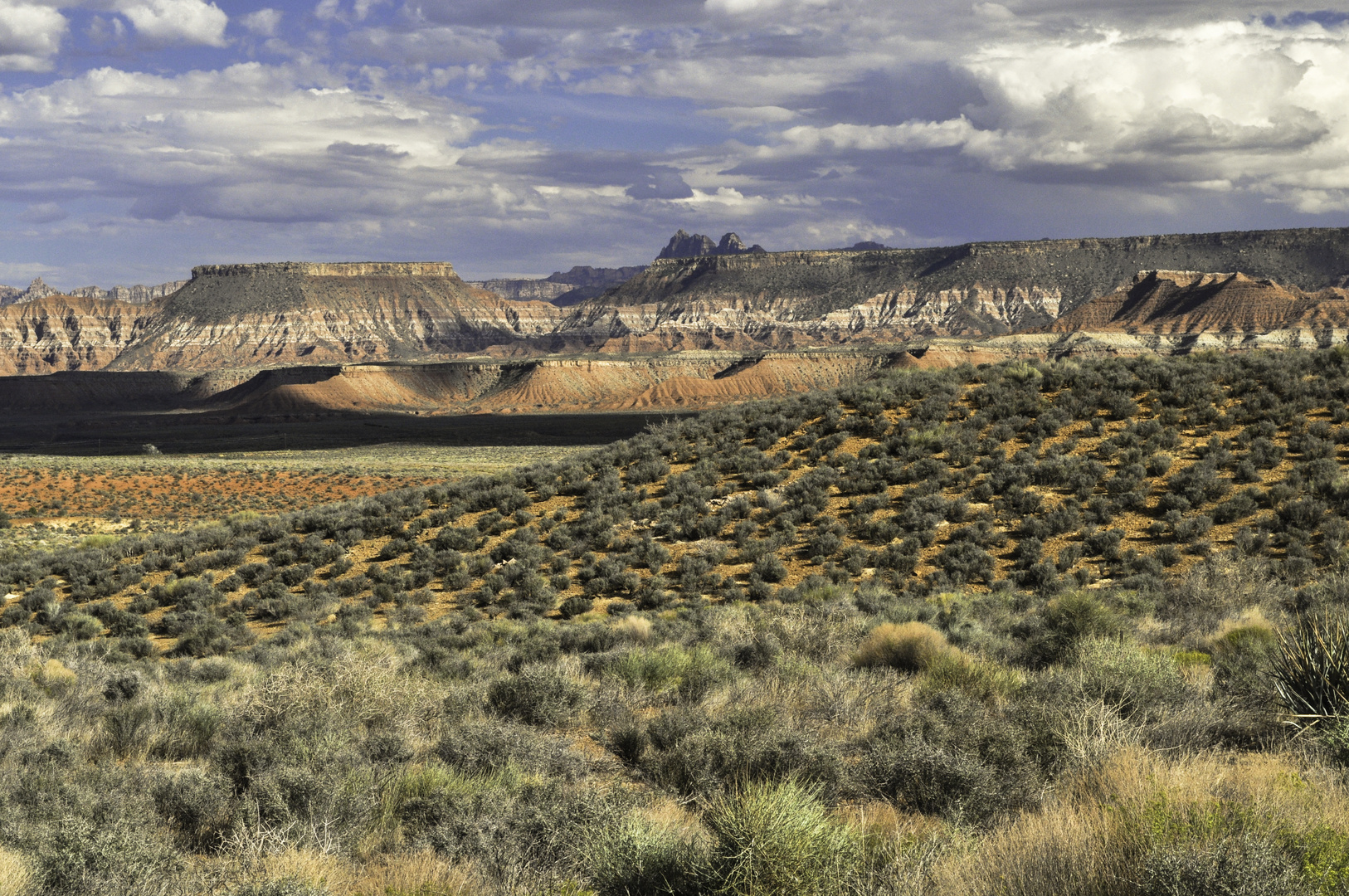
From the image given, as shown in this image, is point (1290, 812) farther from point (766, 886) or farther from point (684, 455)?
point (684, 455)

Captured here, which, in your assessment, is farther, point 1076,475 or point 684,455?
point 684,455

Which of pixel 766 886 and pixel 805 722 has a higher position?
pixel 766 886

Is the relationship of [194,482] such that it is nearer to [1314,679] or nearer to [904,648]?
[904,648]

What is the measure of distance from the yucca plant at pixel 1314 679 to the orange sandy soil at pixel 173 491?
146 ft

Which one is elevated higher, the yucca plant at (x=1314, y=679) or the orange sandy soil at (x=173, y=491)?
the yucca plant at (x=1314, y=679)

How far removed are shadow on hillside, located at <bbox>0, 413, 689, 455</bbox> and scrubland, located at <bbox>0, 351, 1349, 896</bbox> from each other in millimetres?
63121

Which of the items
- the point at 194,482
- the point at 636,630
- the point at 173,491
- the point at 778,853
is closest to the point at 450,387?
the point at 194,482

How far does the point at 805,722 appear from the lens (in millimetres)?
7906

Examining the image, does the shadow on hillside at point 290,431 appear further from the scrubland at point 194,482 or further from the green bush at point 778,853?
the green bush at point 778,853

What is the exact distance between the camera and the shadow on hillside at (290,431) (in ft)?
324

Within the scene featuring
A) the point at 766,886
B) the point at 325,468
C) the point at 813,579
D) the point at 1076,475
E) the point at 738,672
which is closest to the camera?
the point at 766,886

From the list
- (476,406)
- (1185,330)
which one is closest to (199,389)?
(476,406)

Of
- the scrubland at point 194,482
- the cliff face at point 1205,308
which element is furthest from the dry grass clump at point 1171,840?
the cliff face at point 1205,308

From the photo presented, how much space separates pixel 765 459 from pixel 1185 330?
503ft
